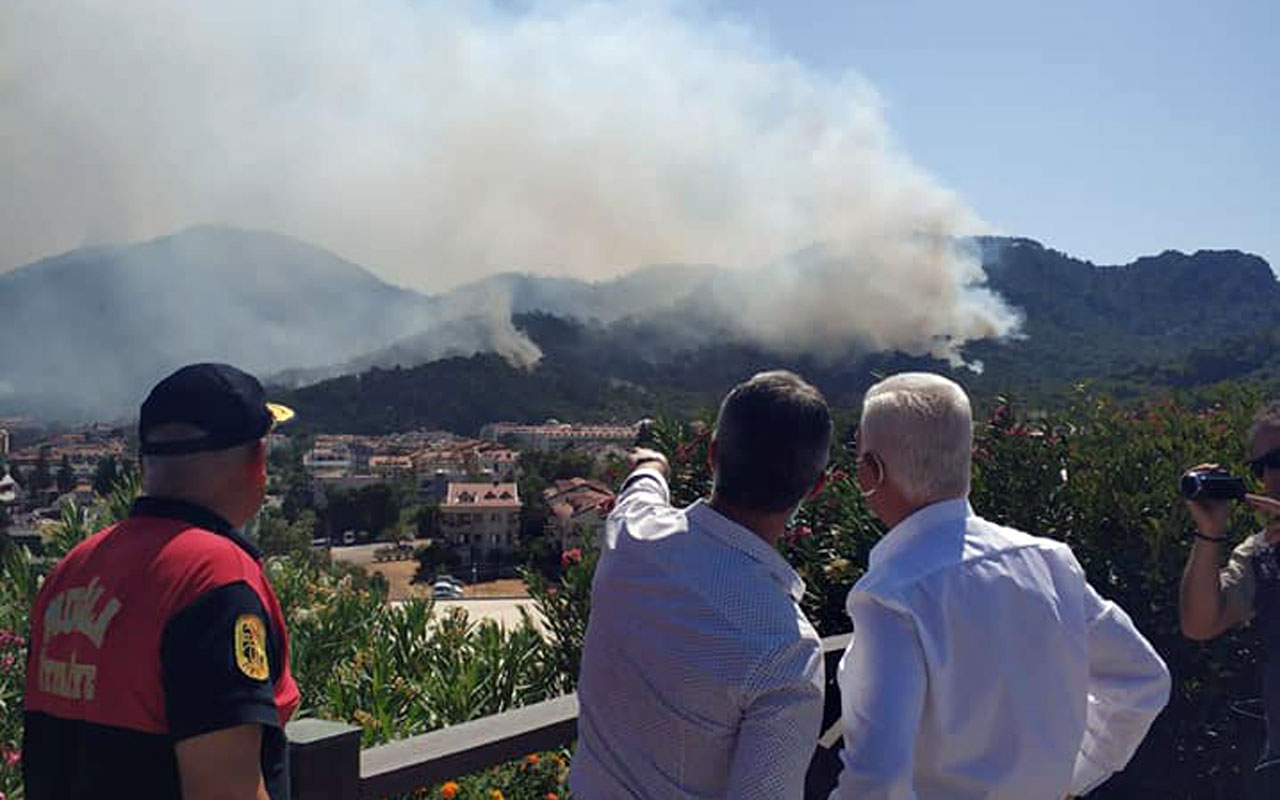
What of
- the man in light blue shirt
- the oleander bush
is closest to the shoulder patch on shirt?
the man in light blue shirt

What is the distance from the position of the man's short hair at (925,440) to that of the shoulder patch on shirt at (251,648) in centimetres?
101

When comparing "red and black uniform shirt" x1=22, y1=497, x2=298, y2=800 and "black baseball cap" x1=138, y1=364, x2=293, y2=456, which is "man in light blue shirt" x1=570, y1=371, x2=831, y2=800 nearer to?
"red and black uniform shirt" x1=22, y1=497, x2=298, y2=800

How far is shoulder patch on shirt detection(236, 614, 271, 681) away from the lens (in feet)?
5.07

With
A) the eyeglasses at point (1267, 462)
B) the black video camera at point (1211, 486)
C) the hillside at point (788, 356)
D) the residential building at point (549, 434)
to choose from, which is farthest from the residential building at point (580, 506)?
the hillside at point (788, 356)

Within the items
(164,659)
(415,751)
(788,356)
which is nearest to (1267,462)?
(415,751)

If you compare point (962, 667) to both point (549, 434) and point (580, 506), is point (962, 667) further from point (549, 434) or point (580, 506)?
point (549, 434)

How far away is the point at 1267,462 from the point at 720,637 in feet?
6.41

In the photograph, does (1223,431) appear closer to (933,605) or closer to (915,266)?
(933,605)

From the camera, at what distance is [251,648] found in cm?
156

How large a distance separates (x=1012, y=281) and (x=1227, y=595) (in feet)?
497

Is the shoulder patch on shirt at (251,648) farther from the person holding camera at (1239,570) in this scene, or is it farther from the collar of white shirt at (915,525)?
the person holding camera at (1239,570)

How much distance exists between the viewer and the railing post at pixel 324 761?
6.95 feet

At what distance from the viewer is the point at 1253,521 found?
3832 mm

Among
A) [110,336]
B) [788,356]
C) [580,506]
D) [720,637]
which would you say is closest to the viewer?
[720,637]
